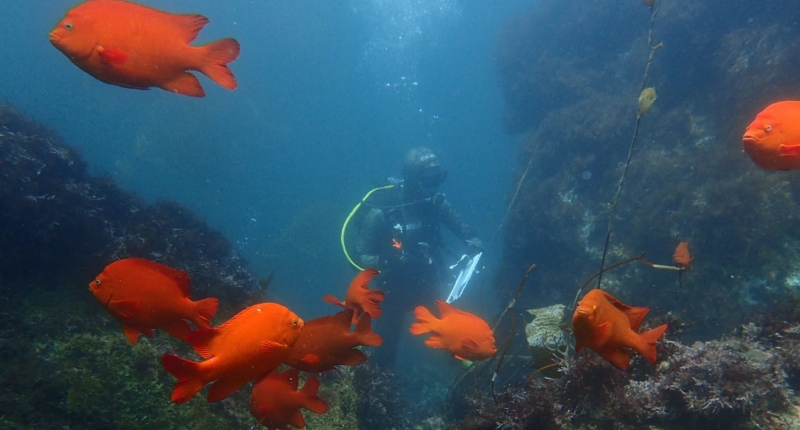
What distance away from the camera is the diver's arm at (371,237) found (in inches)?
363

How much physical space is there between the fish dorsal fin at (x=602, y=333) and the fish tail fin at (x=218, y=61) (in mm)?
2642

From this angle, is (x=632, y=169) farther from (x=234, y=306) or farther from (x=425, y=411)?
(x=234, y=306)

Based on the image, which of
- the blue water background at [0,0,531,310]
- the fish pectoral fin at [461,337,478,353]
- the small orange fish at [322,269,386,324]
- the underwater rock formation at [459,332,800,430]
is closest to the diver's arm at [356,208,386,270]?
the blue water background at [0,0,531,310]

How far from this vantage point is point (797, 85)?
29.2 feet

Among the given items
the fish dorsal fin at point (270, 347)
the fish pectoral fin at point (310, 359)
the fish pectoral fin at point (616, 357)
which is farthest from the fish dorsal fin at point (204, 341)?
the fish pectoral fin at point (616, 357)

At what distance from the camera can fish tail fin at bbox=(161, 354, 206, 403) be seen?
1678 millimetres

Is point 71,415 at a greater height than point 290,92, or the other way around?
point 290,92

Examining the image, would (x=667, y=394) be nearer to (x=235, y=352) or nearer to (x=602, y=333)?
(x=602, y=333)

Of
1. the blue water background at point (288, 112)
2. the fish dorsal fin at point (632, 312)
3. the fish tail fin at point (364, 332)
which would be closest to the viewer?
the fish dorsal fin at point (632, 312)

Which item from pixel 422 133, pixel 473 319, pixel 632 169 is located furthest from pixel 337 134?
pixel 473 319

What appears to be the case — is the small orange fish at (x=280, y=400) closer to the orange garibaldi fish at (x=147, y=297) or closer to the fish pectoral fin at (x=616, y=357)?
the orange garibaldi fish at (x=147, y=297)

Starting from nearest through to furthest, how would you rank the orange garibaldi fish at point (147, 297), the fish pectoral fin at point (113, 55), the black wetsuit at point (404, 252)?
the fish pectoral fin at point (113, 55) → the orange garibaldi fish at point (147, 297) → the black wetsuit at point (404, 252)

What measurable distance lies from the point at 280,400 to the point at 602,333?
2.53 metres

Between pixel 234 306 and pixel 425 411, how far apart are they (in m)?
6.71
